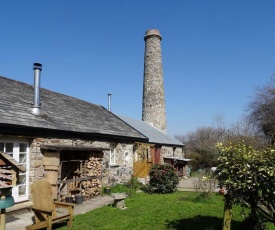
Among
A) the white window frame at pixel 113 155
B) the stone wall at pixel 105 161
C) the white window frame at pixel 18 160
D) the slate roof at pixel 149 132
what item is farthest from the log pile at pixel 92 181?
the slate roof at pixel 149 132

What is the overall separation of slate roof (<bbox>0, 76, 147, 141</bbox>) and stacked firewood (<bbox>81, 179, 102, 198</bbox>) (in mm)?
2119

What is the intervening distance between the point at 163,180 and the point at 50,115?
651 cm

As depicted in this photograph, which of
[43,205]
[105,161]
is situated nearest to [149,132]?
[105,161]

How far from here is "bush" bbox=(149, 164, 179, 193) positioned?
47.5 feet

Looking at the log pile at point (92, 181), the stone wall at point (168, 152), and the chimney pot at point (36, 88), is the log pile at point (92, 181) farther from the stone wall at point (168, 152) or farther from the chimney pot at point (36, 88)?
the stone wall at point (168, 152)

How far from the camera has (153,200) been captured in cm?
1206

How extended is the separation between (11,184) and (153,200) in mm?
8423

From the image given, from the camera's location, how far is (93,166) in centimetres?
1252

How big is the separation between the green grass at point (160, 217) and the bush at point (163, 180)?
9.53ft

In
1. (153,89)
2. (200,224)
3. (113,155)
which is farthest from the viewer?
(153,89)

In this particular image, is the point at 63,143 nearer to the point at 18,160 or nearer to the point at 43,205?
the point at 18,160

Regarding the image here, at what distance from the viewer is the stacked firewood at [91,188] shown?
11.8 m

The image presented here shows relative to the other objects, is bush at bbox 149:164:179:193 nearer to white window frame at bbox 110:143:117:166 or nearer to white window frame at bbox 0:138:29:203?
white window frame at bbox 110:143:117:166

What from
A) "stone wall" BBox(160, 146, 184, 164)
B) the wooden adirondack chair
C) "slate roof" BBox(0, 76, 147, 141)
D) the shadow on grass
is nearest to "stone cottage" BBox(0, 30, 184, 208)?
"slate roof" BBox(0, 76, 147, 141)
